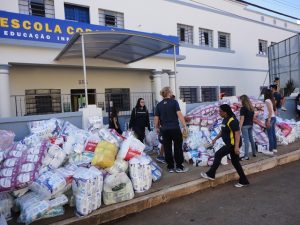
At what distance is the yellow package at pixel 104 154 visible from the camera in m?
5.00

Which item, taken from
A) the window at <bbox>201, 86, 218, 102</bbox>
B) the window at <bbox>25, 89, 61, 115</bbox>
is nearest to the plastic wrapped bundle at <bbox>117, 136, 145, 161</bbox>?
the window at <bbox>25, 89, 61, 115</bbox>

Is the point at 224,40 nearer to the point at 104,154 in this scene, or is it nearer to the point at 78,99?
the point at 78,99

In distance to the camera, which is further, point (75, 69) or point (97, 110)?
point (75, 69)

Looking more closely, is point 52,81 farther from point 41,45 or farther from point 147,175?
point 147,175

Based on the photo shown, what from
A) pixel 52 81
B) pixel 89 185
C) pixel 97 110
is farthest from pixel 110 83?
pixel 89 185

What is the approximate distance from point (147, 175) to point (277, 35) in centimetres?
2021

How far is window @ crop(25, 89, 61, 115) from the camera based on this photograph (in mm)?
10641

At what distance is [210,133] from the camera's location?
808 cm

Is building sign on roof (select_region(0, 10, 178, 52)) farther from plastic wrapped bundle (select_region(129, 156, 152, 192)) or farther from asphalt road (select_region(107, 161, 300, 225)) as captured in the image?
asphalt road (select_region(107, 161, 300, 225))

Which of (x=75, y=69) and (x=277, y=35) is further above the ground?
(x=277, y=35)

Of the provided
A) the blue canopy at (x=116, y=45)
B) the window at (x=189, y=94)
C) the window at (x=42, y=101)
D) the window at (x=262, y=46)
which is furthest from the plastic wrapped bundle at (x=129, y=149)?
the window at (x=262, y=46)

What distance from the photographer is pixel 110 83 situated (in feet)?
42.4

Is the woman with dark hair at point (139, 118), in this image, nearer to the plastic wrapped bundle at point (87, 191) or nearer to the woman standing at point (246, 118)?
the woman standing at point (246, 118)

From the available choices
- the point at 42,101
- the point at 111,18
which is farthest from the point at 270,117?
the point at 111,18
